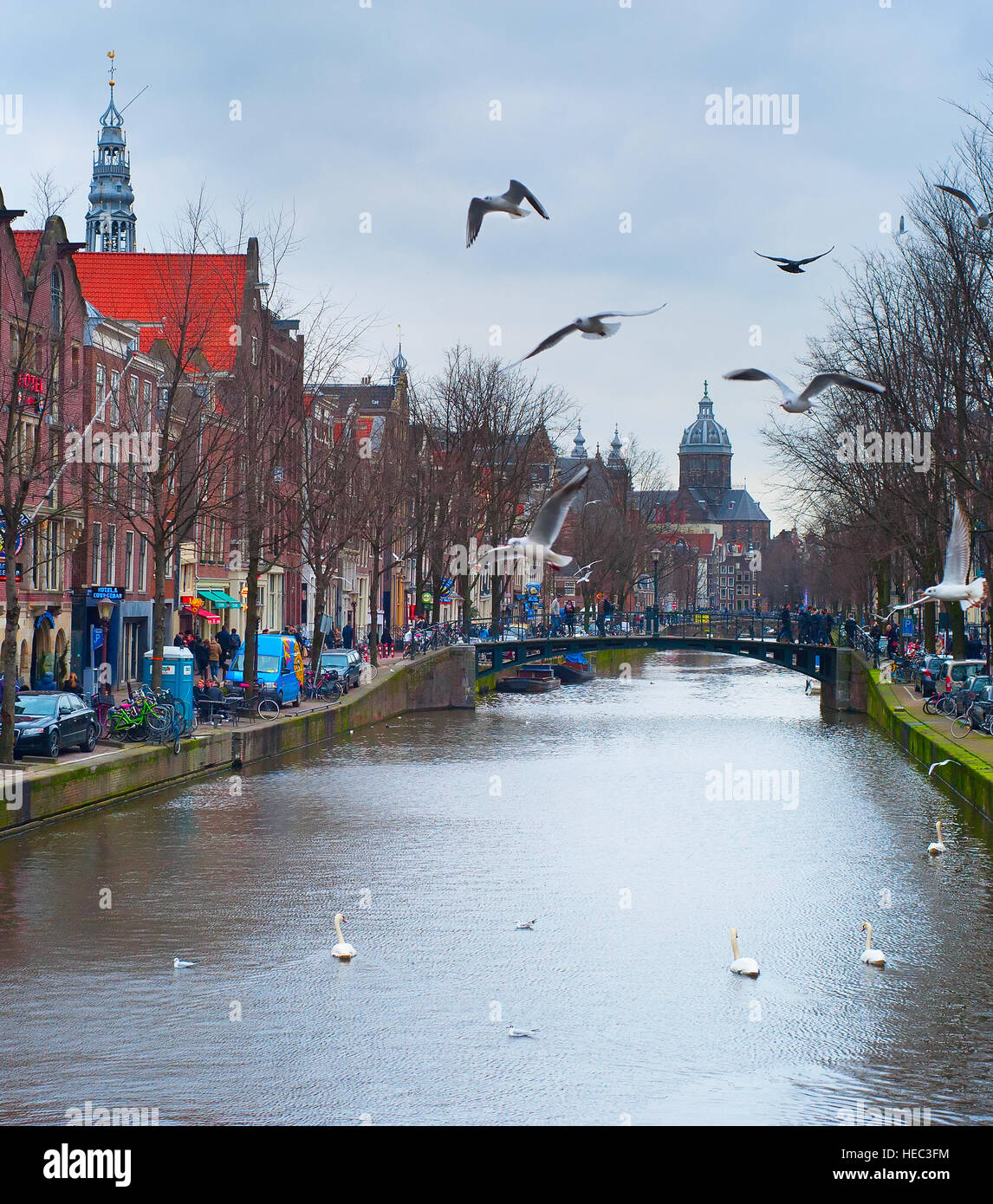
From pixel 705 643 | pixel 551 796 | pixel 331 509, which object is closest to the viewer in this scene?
pixel 551 796

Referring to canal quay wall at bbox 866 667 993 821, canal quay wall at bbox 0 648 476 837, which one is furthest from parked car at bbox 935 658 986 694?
canal quay wall at bbox 0 648 476 837

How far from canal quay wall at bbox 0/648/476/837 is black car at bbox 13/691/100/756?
82 cm

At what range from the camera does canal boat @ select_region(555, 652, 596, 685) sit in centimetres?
9331

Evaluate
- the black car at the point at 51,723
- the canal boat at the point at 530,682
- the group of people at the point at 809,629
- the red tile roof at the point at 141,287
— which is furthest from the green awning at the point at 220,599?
the black car at the point at 51,723

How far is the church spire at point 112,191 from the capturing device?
102 m

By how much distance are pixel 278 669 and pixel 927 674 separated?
20.0 metres

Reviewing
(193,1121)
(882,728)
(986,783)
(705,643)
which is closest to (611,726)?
(882,728)

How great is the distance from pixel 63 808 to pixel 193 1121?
15.8 m

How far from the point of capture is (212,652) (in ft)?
177

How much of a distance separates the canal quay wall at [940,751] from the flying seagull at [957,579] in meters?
6.17

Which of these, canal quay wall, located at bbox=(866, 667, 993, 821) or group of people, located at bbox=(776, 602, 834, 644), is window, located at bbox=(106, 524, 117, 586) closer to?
canal quay wall, located at bbox=(866, 667, 993, 821)

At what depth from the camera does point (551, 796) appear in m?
39.8
